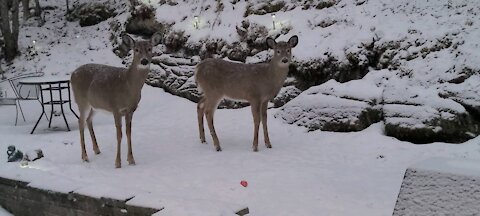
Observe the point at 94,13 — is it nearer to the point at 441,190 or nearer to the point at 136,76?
the point at 136,76

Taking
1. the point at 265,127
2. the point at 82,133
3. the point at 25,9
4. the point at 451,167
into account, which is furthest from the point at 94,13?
the point at 451,167

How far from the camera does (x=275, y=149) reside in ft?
24.5

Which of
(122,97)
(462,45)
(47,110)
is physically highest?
(462,45)

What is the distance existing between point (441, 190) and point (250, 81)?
18.5ft

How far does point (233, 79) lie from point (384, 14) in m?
3.62

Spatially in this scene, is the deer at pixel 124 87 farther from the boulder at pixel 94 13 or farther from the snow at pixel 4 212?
the boulder at pixel 94 13

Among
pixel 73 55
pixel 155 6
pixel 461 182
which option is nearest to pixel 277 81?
pixel 461 182

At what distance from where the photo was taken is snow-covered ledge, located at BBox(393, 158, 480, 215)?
1.97 metres

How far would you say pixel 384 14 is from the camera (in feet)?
30.8

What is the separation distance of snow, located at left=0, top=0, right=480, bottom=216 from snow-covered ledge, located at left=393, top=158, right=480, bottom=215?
238 cm

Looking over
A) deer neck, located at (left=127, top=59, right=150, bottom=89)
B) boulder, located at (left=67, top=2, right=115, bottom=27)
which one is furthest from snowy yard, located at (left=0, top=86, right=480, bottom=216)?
boulder, located at (left=67, top=2, right=115, bottom=27)

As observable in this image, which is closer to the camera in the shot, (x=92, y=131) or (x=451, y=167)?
(x=451, y=167)

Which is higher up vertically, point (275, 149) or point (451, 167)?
point (451, 167)

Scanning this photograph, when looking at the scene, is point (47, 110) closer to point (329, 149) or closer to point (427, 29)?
point (329, 149)
